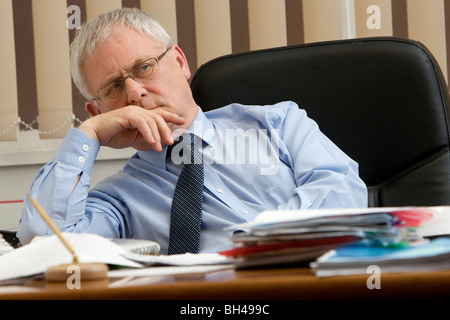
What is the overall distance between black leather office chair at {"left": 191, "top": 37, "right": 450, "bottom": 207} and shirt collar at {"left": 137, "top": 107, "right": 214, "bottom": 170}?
0.33 ft

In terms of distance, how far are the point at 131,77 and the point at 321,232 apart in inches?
40.3

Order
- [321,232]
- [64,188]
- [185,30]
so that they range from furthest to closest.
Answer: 1. [185,30]
2. [64,188]
3. [321,232]

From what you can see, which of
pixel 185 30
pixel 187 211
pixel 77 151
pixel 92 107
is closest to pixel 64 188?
pixel 77 151

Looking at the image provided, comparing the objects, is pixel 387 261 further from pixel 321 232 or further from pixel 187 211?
pixel 187 211

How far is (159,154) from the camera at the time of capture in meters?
1.59

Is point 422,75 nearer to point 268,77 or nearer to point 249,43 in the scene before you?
point 268,77

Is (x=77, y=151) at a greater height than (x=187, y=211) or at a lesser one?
greater

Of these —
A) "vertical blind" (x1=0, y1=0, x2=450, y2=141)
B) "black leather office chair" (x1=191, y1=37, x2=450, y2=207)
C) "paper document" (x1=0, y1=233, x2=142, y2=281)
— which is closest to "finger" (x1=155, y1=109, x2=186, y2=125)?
"black leather office chair" (x1=191, y1=37, x2=450, y2=207)

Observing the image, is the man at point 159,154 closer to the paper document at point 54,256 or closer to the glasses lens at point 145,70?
the glasses lens at point 145,70

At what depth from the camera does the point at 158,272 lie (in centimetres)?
68

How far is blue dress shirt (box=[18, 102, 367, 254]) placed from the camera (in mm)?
1397

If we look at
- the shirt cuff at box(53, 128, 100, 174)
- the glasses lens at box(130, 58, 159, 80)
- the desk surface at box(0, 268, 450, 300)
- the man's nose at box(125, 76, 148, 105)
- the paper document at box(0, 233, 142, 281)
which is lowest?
the paper document at box(0, 233, 142, 281)

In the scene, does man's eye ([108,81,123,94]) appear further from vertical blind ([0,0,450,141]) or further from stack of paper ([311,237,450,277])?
stack of paper ([311,237,450,277])
